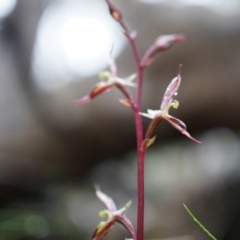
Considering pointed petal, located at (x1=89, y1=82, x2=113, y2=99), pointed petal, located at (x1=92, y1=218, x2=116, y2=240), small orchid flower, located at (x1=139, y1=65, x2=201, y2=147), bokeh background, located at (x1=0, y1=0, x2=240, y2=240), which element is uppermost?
bokeh background, located at (x1=0, y1=0, x2=240, y2=240)

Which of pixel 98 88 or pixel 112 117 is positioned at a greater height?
pixel 112 117

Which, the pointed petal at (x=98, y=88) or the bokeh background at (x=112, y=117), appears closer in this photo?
the pointed petal at (x=98, y=88)

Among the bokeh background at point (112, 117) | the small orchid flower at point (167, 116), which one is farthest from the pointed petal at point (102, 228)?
the bokeh background at point (112, 117)

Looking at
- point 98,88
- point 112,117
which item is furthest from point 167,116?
point 112,117

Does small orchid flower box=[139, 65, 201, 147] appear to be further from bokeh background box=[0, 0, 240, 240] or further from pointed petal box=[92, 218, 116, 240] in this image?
bokeh background box=[0, 0, 240, 240]

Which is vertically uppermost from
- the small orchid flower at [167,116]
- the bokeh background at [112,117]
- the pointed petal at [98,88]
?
the bokeh background at [112,117]

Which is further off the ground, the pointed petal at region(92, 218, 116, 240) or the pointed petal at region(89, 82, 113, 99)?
the pointed petal at region(89, 82, 113, 99)

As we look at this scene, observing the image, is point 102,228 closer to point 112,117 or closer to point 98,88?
point 98,88

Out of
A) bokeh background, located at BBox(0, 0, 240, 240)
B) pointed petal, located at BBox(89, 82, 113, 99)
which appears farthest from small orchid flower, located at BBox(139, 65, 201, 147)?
bokeh background, located at BBox(0, 0, 240, 240)

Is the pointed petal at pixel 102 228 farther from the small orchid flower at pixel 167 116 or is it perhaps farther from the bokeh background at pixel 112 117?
the bokeh background at pixel 112 117
